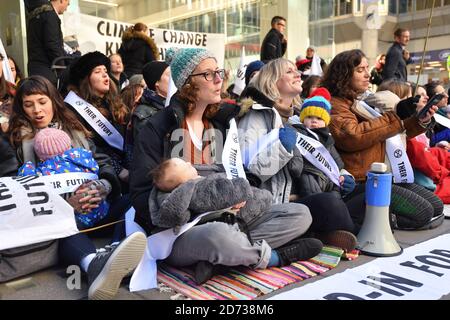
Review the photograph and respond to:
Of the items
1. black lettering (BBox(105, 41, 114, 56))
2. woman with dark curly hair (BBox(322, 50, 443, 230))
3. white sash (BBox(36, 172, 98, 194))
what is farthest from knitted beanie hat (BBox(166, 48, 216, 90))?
black lettering (BBox(105, 41, 114, 56))

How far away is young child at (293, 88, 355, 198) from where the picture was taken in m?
3.32

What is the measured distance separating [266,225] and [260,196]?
193 millimetres

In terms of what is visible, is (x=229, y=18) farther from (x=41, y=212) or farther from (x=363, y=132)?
(x=41, y=212)

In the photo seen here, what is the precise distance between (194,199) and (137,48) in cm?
415

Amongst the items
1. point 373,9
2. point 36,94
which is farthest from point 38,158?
point 373,9

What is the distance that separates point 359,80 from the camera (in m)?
3.84

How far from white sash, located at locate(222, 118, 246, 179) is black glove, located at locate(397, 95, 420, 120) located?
61.6 inches

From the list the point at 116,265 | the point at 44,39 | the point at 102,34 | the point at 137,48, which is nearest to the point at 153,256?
the point at 116,265

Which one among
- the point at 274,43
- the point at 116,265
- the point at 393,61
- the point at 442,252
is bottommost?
the point at 442,252

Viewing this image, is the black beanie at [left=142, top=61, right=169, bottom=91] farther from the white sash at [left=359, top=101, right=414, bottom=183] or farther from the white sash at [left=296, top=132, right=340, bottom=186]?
the white sash at [left=359, top=101, right=414, bottom=183]

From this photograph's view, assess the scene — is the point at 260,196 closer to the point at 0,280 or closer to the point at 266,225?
the point at 266,225

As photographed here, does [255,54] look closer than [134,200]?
No

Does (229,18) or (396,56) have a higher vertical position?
(229,18)

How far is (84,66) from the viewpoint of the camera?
3932mm
